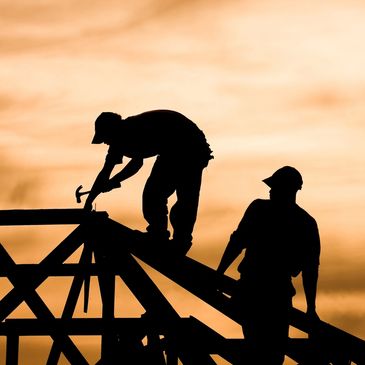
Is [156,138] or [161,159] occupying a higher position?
[156,138]

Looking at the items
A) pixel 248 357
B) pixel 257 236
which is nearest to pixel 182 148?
pixel 257 236

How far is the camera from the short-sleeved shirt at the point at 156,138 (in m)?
14.2

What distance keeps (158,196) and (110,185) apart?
24.3 inches

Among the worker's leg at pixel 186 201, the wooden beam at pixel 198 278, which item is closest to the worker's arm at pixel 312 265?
the wooden beam at pixel 198 278

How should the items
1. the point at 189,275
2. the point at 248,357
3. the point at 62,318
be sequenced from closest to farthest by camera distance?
the point at 248,357 → the point at 189,275 → the point at 62,318

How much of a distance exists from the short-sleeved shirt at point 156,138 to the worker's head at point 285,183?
7.76ft

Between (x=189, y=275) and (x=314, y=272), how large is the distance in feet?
4.52

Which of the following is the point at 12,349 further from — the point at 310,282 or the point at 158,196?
the point at 310,282

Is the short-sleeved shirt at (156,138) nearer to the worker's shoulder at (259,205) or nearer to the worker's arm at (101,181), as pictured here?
the worker's arm at (101,181)

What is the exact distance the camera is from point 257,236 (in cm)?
1219

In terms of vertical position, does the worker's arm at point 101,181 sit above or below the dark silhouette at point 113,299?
above

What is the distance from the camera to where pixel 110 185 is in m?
14.3

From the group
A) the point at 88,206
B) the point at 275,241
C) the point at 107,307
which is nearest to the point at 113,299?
the point at 107,307

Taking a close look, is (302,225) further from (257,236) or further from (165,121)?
(165,121)
